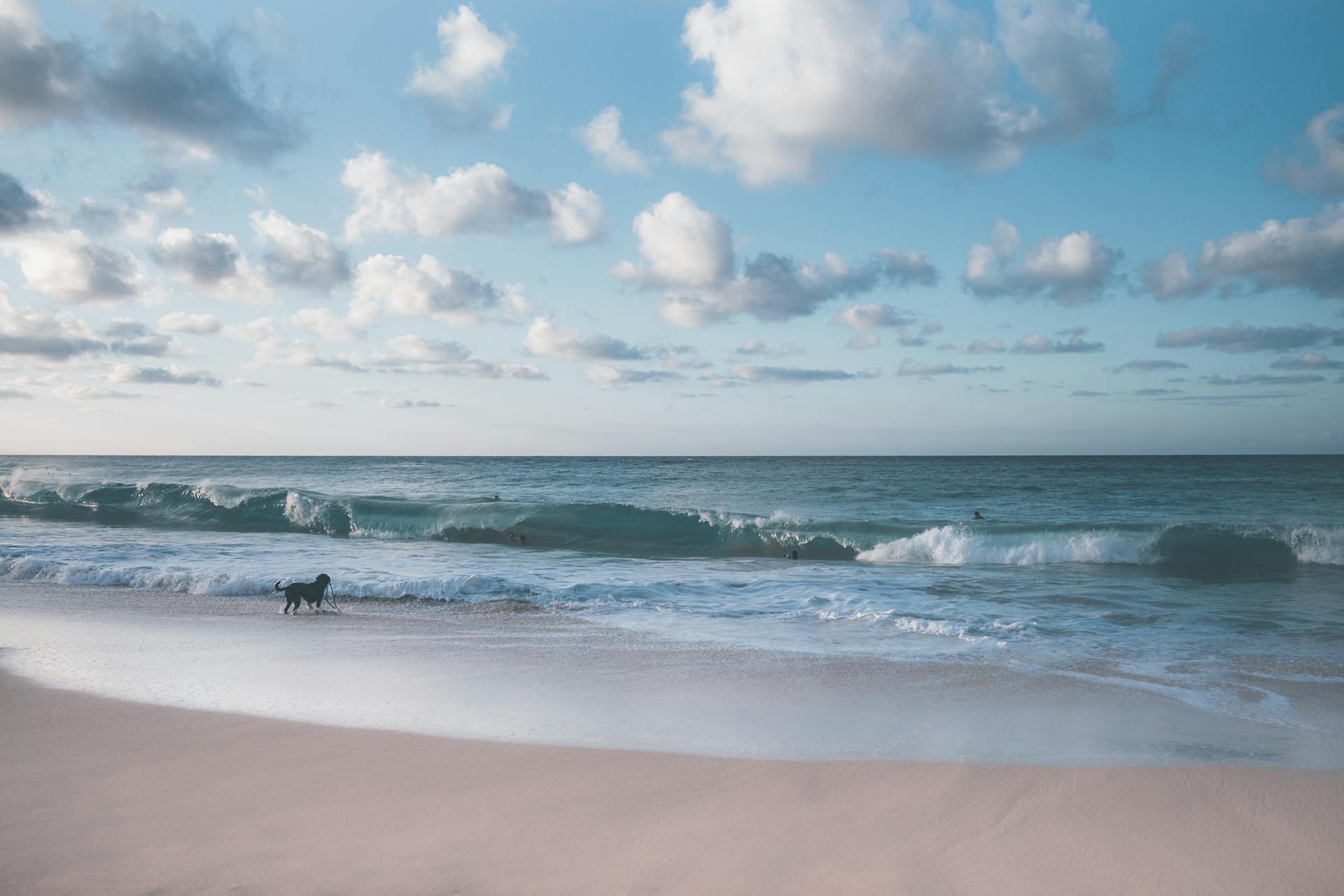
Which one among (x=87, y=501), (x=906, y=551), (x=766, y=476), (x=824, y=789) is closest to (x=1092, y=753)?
(x=824, y=789)

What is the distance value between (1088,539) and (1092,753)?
1437cm

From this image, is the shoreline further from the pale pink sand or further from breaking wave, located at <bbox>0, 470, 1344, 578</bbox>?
breaking wave, located at <bbox>0, 470, 1344, 578</bbox>

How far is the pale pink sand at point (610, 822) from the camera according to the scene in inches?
114

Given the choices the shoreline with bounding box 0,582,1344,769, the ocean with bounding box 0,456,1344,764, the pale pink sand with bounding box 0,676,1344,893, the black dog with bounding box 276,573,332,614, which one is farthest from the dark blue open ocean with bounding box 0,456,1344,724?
the pale pink sand with bounding box 0,676,1344,893

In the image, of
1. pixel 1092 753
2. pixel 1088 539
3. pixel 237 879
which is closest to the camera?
pixel 237 879

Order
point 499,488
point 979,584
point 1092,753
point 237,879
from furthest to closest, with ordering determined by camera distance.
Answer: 1. point 499,488
2. point 979,584
3. point 1092,753
4. point 237,879

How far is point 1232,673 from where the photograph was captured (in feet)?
20.4

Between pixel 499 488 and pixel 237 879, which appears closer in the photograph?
pixel 237 879

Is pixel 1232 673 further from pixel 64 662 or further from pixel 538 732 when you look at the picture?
pixel 64 662

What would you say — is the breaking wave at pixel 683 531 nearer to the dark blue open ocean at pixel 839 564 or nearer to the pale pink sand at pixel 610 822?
the dark blue open ocean at pixel 839 564

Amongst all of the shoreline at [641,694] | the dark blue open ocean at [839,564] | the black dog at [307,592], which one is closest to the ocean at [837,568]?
the dark blue open ocean at [839,564]

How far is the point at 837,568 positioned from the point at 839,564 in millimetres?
799

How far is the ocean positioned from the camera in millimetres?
Result: 7004

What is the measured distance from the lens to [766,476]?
173 feet
